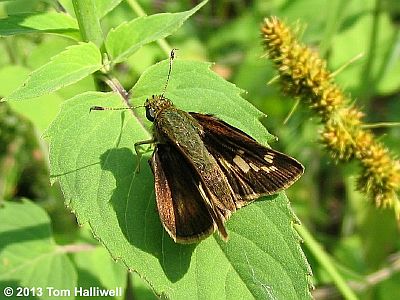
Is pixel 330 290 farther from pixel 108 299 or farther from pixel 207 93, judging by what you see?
pixel 207 93

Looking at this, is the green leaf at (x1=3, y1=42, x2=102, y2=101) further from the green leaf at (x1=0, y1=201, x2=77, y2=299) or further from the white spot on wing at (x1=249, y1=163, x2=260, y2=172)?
the green leaf at (x1=0, y1=201, x2=77, y2=299)

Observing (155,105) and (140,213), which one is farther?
(155,105)

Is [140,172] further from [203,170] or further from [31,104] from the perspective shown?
[31,104]

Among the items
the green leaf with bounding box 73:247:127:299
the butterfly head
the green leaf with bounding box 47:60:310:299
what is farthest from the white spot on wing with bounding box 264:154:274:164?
the green leaf with bounding box 73:247:127:299

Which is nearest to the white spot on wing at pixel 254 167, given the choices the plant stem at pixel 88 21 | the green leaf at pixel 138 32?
the green leaf at pixel 138 32

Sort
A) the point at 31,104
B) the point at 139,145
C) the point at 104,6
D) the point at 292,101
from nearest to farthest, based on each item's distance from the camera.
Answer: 1. the point at 139,145
2. the point at 104,6
3. the point at 31,104
4. the point at 292,101

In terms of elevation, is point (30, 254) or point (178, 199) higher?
point (178, 199)

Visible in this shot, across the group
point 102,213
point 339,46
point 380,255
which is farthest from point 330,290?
point 102,213

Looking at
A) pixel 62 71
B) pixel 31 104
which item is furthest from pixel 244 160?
pixel 31 104
